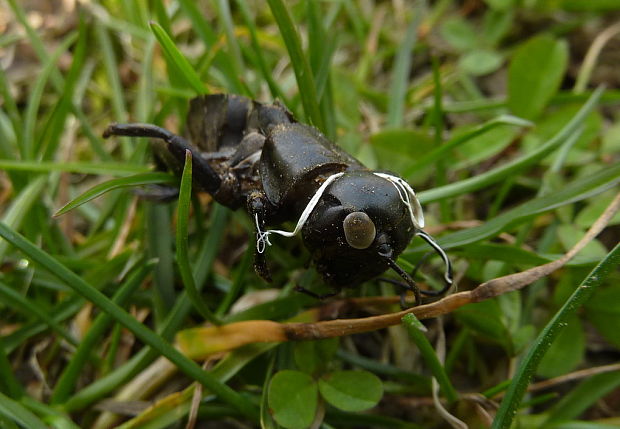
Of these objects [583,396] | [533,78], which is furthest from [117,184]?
[533,78]

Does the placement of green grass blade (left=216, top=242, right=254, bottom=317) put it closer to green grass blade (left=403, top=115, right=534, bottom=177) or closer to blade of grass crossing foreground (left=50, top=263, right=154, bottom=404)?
blade of grass crossing foreground (left=50, top=263, right=154, bottom=404)

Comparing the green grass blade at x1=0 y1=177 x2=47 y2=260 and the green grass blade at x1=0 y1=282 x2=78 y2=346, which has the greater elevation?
the green grass blade at x1=0 y1=177 x2=47 y2=260

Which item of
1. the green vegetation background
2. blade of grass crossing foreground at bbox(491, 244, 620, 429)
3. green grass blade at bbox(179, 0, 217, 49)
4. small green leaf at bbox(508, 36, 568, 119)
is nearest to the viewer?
blade of grass crossing foreground at bbox(491, 244, 620, 429)

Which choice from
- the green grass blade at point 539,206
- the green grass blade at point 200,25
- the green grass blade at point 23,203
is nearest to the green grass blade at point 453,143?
the green grass blade at point 539,206

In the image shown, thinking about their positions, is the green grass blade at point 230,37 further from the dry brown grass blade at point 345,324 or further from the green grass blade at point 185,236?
the dry brown grass blade at point 345,324

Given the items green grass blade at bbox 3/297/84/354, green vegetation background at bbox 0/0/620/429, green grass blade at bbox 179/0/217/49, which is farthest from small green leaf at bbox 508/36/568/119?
green grass blade at bbox 3/297/84/354

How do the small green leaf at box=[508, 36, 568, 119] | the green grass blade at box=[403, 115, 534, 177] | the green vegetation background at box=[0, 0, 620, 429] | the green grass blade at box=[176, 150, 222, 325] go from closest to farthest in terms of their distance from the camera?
1. the green grass blade at box=[176, 150, 222, 325]
2. the green vegetation background at box=[0, 0, 620, 429]
3. the green grass blade at box=[403, 115, 534, 177]
4. the small green leaf at box=[508, 36, 568, 119]

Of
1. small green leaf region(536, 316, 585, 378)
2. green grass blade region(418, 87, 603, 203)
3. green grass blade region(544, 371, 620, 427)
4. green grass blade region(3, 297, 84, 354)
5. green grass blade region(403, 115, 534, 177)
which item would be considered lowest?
green grass blade region(544, 371, 620, 427)

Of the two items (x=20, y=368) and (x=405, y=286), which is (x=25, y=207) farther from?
(x=405, y=286)

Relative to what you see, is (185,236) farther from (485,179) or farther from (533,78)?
(533,78)
